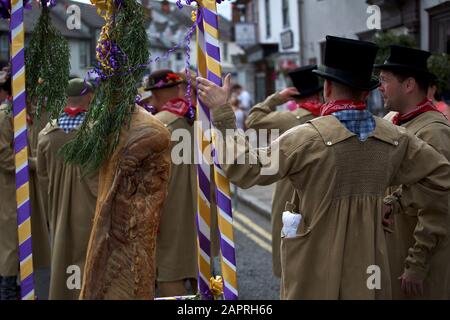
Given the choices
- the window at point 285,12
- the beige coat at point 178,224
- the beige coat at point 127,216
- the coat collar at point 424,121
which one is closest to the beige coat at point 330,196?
the beige coat at point 127,216

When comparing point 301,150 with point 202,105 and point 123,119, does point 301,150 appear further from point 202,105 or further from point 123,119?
point 123,119

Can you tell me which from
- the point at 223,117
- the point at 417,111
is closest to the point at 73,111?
the point at 223,117

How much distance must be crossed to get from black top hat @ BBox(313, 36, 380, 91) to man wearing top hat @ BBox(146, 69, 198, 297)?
2777mm

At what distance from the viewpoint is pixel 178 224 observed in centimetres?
614

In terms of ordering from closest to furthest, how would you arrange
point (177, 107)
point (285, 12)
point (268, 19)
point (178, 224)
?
point (178, 224), point (177, 107), point (285, 12), point (268, 19)

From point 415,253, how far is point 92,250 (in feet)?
6.26

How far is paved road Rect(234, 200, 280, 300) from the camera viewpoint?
22.7 ft

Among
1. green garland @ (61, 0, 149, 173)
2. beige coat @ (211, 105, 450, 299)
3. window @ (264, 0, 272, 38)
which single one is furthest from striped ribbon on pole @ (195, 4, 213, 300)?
window @ (264, 0, 272, 38)

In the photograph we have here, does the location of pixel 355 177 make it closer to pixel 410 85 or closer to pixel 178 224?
pixel 410 85

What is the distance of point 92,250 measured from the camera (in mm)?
3195

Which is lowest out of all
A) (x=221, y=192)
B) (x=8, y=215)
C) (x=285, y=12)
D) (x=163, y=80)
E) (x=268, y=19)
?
(x=8, y=215)

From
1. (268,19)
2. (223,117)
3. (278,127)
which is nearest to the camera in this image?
(223,117)

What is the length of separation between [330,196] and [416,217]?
1.17m
